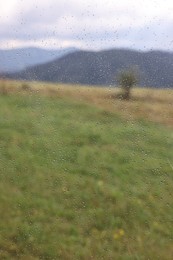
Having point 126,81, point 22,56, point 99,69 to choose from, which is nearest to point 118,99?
point 126,81

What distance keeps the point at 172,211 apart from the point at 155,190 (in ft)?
2.82

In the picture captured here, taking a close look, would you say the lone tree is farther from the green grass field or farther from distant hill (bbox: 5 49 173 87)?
the green grass field

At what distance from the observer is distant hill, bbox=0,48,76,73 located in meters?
14.1

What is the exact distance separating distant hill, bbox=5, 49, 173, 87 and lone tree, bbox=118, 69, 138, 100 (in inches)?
9.3

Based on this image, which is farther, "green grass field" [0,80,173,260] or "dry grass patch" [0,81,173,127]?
"dry grass patch" [0,81,173,127]

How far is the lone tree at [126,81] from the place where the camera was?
1659 centimetres

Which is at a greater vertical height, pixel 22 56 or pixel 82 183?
pixel 22 56

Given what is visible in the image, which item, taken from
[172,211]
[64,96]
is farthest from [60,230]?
[64,96]

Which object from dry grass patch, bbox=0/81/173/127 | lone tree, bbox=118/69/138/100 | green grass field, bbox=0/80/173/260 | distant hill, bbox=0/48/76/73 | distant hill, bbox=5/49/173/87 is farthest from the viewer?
lone tree, bbox=118/69/138/100

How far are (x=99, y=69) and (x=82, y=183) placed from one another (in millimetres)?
5701

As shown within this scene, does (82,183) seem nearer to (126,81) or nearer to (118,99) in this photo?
(118,99)

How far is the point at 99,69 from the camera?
16.1 metres

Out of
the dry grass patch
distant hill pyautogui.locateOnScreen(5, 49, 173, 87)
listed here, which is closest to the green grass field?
the dry grass patch

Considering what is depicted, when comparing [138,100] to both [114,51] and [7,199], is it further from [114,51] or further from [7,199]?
[7,199]
